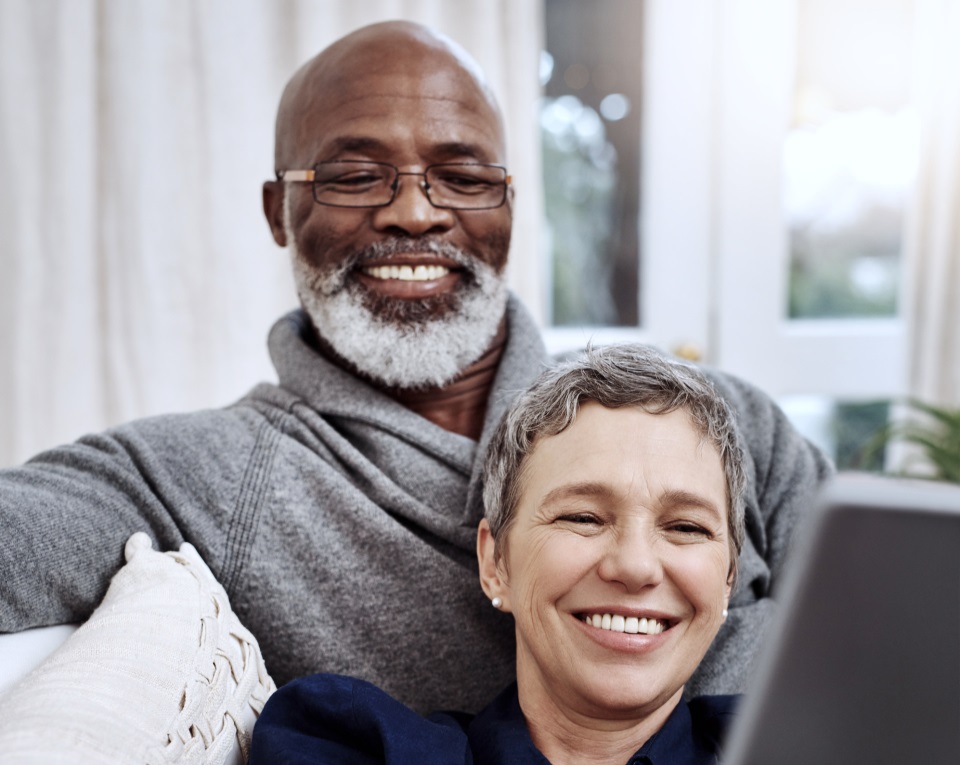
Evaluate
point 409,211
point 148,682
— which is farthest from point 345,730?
point 409,211

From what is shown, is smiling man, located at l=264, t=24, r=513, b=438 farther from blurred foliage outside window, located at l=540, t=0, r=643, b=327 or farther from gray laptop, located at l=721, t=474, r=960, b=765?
blurred foliage outside window, located at l=540, t=0, r=643, b=327

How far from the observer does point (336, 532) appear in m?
1.26

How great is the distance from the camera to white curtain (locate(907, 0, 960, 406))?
257cm

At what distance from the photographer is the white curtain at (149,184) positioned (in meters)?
2.30

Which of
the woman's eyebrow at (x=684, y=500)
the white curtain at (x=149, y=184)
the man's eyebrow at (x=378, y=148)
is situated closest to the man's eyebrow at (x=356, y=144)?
the man's eyebrow at (x=378, y=148)

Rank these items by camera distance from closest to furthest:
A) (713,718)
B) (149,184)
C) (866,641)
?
(866,641) → (713,718) → (149,184)

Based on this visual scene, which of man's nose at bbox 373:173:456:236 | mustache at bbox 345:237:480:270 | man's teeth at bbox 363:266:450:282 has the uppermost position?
man's nose at bbox 373:173:456:236

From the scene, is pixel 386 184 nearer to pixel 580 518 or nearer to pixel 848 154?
pixel 580 518

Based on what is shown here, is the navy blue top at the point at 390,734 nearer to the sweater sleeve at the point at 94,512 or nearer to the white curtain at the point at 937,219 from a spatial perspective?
the sweater sleeve at the point at 94,512

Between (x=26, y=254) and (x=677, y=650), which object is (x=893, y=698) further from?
(x=26, y=254)

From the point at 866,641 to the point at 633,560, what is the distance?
0.49 meters

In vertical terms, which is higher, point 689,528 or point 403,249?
point 403,249

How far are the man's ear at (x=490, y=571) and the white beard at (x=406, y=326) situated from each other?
1.21 feet

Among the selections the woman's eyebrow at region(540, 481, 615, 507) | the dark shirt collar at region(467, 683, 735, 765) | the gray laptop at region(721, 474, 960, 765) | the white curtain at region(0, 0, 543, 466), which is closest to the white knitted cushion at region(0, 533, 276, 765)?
A: the dark shirt collar at region(467, 683, 735, 765)
